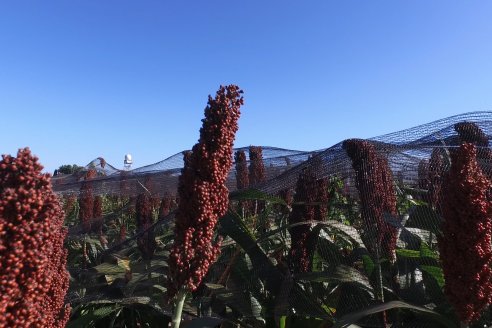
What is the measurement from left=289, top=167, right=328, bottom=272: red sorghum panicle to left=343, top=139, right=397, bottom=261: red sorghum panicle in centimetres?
26

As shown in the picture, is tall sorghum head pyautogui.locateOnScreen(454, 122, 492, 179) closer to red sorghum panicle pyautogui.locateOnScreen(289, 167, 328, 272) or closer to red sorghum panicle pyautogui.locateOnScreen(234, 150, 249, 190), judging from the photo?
red sorghum panicle pyautogui.locateOnScreen(289, 167, 328, 272)

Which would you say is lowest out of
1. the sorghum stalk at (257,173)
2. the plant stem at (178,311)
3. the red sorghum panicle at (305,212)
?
the plant stem at (178,311)

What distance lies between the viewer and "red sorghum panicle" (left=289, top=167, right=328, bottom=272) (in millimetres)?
2863

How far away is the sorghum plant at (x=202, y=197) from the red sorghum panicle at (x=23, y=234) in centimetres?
76

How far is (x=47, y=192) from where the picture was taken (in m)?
1.14

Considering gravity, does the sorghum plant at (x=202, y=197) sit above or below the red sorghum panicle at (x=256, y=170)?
below

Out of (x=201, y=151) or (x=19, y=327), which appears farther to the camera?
(x=201, y=151)

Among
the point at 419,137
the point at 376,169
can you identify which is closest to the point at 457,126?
the point at 419,137

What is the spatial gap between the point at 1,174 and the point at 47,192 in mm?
113

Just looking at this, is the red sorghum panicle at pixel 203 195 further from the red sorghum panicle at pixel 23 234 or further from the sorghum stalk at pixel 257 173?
the sorghum stalk at pixel 257 173

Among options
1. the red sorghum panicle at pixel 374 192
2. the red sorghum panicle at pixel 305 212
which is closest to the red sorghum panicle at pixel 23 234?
the red sorghum panicle at pixel 305 212

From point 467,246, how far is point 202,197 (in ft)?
3.47

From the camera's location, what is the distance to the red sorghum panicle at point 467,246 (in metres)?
1.87

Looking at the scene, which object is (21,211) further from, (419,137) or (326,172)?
(419,137)
